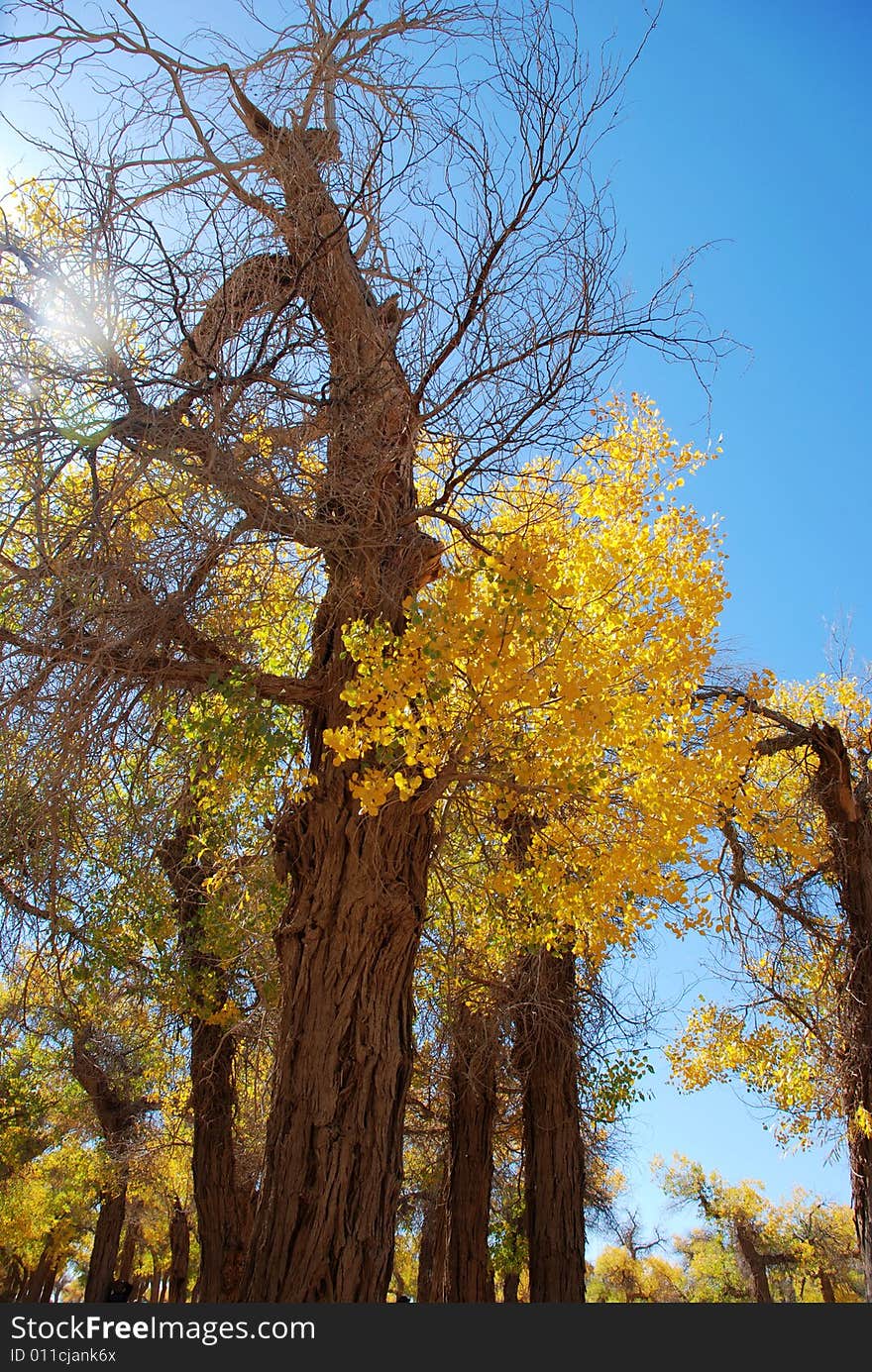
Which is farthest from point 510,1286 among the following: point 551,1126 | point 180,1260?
point 551,1126

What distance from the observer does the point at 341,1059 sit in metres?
4.65

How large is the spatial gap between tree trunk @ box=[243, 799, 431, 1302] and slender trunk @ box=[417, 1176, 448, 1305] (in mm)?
8201

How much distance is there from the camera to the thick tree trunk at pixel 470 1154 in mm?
9188

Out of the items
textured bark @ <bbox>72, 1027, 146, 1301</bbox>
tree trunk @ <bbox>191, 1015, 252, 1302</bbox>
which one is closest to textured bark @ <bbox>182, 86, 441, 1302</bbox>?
tree trunk @ <bbox>191, 1015, 252, 1302</bbox>

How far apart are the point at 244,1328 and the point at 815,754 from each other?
8.12 m

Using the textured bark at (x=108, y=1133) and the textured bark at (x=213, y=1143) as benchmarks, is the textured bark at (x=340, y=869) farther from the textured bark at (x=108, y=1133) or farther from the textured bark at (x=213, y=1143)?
the textured bark at (x=108, y=1133)

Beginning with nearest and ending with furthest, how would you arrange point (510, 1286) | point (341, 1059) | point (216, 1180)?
point (341, 1059), point (216, 1180), point (510, 1286)

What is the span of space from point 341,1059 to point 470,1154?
655 cm

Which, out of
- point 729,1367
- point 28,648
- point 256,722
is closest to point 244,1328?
point 729,1367

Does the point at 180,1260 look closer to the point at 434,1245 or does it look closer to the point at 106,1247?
the point at 106,1247

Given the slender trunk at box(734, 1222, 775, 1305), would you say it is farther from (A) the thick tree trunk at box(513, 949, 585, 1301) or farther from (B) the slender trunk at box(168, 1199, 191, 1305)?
(A) the thick tree trunk at box(513, 949, 585, 1301)

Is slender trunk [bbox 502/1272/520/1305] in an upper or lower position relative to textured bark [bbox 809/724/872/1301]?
lower

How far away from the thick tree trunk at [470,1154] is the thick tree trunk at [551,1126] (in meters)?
0.48

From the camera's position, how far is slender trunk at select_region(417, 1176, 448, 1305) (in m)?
12.7
